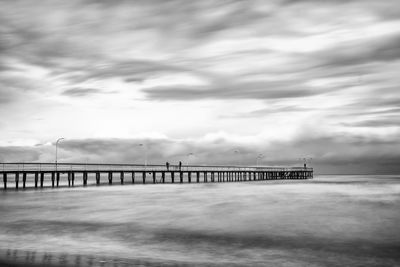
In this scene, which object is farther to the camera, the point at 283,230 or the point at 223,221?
the point at 223,221

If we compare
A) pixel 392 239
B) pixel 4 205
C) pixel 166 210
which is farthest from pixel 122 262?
pixel 4 205

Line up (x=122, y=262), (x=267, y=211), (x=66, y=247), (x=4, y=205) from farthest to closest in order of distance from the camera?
(x=4, y=205)
(x=267, y=211)
(x=66, y=247)
(x=122, y=262)

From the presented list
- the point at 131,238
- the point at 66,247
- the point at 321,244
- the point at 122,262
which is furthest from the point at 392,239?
the point at 66,247

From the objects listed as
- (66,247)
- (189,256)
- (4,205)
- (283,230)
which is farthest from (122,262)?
(4,205)

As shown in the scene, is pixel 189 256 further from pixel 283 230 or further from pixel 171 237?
pixel 283 230

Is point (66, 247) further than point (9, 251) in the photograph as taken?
Yes

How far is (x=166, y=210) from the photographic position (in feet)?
102

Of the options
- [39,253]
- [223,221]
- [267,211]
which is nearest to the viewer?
[39,253]

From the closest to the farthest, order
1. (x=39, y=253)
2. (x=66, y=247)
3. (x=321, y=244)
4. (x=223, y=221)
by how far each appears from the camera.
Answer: (x=39, y=253) < (x=66, y=247) < (x=321, y=244) < (x=223, y=221)

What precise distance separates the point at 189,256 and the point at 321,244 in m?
6.23

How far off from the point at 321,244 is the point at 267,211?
1317 cm

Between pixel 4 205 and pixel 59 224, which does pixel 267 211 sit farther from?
pixel 4 205

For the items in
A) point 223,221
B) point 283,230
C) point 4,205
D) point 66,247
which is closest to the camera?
point 66,247

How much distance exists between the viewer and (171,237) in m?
18.9
